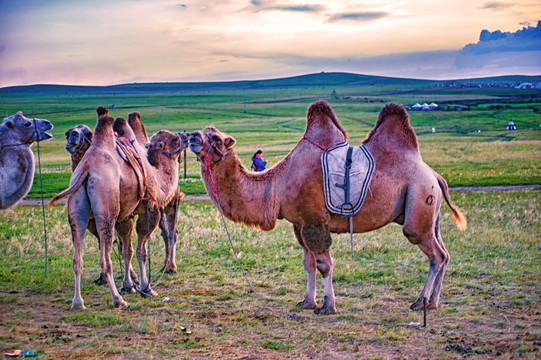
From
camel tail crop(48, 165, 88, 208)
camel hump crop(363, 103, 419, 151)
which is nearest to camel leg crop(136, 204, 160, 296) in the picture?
camel tail crop(48, 165, 88, 208)

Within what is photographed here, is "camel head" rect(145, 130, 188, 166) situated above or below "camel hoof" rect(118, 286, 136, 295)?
above

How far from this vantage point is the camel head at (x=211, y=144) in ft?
27.1

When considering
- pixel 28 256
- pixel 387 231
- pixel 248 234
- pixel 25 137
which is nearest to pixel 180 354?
pixel 25 137

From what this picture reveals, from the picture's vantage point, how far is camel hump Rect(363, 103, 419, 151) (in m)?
8.94

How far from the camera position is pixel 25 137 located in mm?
9047

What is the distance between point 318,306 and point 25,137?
18.4 ft

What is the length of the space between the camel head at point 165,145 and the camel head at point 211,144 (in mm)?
1835

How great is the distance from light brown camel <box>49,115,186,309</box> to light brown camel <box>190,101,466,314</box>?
4.87 ft

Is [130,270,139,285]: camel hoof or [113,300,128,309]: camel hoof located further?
[130,270,139,285]: camel hoof

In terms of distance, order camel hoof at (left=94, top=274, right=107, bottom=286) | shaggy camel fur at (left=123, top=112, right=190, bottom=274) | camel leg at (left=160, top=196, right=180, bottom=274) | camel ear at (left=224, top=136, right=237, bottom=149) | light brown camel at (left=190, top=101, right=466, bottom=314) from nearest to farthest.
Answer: light brown camel at (left=190, top=101, right=466, bottom=314) < camel ear at (left=224, top=136, right=237, bottom=149) < camel hoof at (left=94, top=274, right=107, bottom=286) < shaggy camel fur at (left=123, top=112, right=190, bottom=274) < camel leg at (left=160, top=196, right=180, bottom=274)

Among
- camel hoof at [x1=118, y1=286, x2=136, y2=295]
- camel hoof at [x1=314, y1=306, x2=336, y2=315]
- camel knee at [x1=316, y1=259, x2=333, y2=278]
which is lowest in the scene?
camel hoof at [x1=118, y1=286, x2=136, y2=295]

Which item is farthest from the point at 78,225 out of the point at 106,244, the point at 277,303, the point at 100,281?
the point at 277,303

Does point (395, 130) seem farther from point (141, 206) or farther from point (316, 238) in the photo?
point (141, 206)

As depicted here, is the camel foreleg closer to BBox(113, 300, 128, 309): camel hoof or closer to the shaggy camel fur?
BBox(113, 300, 128, 309): camel hoof
